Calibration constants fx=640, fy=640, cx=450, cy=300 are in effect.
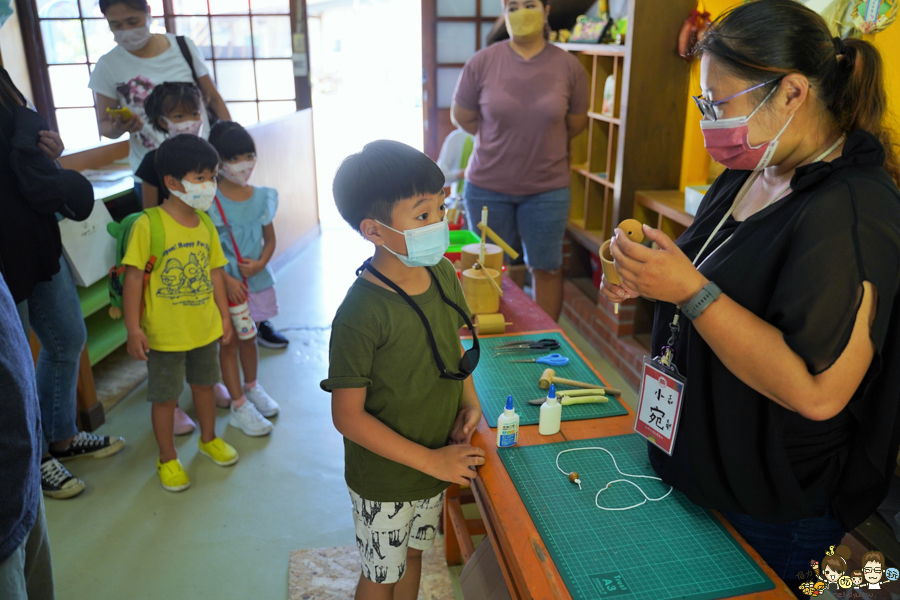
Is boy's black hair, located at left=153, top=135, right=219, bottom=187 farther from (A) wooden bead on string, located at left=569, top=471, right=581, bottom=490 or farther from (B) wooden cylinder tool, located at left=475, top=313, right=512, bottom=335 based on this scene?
(A) wooden bead on string, located at left=569, top=471, right=581, bottom=490

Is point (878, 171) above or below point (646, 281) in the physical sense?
above

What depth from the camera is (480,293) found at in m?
2.03

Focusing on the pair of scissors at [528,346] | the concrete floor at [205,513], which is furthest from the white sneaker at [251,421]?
the pair of scissors at [528,346]

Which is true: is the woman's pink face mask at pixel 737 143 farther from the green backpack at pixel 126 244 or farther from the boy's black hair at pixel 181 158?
the green backpack at pixel 126 244

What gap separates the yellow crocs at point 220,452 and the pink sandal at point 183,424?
0.21 meters

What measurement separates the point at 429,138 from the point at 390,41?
820 centimetres

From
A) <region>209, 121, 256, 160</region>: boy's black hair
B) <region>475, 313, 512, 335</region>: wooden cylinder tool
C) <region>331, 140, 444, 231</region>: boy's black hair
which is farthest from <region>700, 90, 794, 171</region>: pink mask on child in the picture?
<region>209, 121, 256, 160</region>: boy's black hair

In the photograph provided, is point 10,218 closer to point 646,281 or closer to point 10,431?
point 10,431

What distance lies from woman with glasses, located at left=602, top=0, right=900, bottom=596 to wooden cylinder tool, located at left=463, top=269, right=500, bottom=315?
926 millimetres

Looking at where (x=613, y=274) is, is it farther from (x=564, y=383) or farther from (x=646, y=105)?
(x=646, y=105)

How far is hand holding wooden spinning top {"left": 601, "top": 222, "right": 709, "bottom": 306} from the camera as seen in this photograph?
0.95 m

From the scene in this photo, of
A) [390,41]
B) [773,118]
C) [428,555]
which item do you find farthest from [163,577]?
[390,41]

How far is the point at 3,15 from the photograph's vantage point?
186cm

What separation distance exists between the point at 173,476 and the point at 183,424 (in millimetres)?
408
